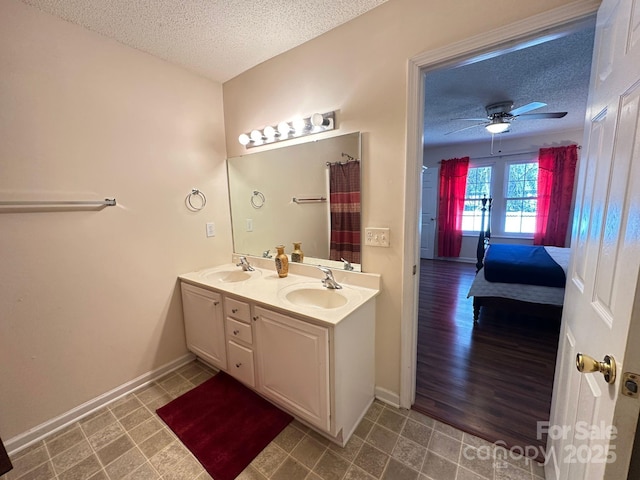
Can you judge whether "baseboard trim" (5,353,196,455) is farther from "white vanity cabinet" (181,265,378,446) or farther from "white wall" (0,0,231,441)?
"white vanity cabinet" (181,265,378,446)

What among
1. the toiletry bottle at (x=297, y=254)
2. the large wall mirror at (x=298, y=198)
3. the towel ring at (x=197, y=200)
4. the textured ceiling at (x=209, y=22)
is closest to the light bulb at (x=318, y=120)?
the large wall mirror at (x=298, y=198)

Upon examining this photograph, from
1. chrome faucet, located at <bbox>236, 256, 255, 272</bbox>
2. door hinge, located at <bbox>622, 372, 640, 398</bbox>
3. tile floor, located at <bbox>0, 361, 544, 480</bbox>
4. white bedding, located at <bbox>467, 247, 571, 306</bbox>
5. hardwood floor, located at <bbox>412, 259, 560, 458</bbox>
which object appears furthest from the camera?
white bedding, located at <bbox>467, 247, 571, 306</bbox>

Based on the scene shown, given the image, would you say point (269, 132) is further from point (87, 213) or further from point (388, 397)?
point (388, 397)

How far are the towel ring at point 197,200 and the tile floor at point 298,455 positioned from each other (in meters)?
1.49

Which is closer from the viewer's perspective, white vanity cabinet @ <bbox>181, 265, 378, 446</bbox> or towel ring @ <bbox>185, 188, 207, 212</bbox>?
white vanity cabinet @ <bbox>181, 265, 378, 446</bbox>

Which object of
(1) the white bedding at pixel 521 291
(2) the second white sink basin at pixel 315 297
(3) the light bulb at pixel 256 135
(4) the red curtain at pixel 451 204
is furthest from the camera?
(4) the red curtain at pixel 451 204

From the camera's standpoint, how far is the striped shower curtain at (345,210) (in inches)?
67.5

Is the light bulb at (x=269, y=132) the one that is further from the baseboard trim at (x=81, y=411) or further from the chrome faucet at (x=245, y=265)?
the baseboard trim at (x=81, y=411)

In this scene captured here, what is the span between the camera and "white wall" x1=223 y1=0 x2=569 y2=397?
4.35 feet

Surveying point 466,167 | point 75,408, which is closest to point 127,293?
point 75,408

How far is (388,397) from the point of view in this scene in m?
1.73

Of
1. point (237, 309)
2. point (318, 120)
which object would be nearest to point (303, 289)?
point (237, 309)

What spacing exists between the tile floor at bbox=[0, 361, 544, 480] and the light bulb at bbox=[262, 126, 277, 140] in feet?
6.55

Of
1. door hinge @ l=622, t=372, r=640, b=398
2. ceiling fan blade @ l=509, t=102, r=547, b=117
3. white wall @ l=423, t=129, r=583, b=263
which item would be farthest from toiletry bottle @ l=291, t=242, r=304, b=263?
white wall @ l=423, t=129, r=583, b=263
